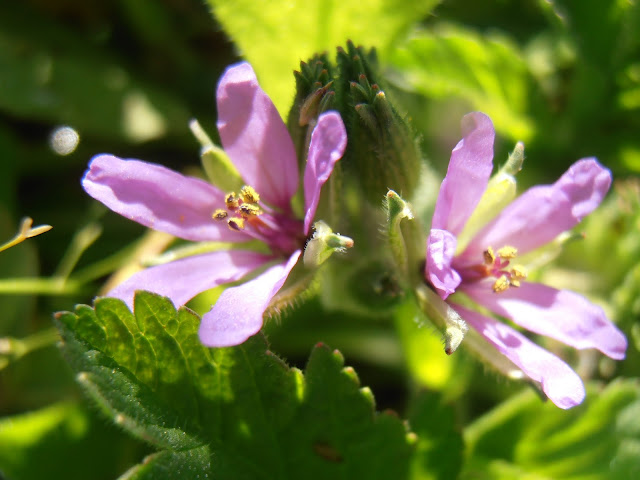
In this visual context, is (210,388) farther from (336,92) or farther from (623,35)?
(623,35)

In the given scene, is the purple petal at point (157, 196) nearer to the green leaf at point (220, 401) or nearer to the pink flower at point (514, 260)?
the green leaf at point (220, 401)

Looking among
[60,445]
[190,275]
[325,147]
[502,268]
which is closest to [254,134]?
[325,147]

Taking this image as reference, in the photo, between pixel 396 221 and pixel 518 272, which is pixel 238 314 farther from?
pixel 518 272

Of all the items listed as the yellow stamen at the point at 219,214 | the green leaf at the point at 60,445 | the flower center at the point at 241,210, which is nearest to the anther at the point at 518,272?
the flower center at the point at 241,210

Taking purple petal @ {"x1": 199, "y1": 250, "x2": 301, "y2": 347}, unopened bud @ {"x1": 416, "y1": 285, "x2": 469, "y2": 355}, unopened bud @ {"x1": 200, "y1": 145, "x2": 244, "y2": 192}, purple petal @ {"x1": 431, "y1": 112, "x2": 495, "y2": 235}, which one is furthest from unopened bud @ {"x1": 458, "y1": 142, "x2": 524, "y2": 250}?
unopened bud @ {"x1": 200, "y1": 145, "x2": 244, "y2": 192}

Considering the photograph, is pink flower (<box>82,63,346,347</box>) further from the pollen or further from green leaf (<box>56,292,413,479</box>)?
the pollen

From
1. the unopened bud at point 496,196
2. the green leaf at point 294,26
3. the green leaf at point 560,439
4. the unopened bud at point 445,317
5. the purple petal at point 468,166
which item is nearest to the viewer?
the unopened bud at point 445,317
